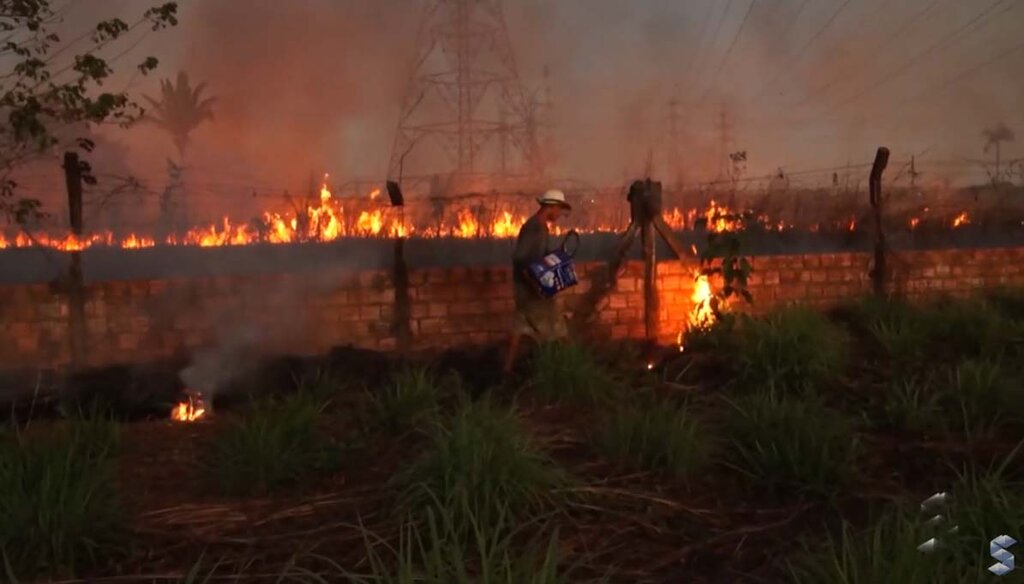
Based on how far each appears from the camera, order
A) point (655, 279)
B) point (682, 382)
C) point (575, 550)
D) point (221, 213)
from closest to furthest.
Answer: point (575, 550)
point (682, 382)
point (655, 279)
point (221, 213)

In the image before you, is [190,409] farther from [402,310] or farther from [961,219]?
[961,219]

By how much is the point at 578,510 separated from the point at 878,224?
22.8ft

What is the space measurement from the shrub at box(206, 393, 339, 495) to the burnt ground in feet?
0.31

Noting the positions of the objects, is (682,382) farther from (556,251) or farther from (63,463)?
(63,463)

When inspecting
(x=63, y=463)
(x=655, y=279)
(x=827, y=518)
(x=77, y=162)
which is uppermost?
(x=77, y=162)

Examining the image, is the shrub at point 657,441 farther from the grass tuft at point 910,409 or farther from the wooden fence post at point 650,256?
the wooden fence post at point 650,256

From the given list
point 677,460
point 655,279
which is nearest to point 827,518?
point 677,460

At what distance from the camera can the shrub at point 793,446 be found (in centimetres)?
429

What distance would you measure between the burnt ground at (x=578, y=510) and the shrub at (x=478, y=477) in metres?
→ 0.12

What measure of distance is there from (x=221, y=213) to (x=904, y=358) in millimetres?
17962

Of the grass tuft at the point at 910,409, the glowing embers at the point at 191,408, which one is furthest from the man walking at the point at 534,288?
the grass tuft at the point at 910,409

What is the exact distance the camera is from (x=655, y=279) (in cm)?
909

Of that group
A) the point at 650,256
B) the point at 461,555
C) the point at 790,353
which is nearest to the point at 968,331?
the point at 790,353

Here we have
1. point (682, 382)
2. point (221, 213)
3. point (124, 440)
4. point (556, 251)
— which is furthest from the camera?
point (221, 213)
